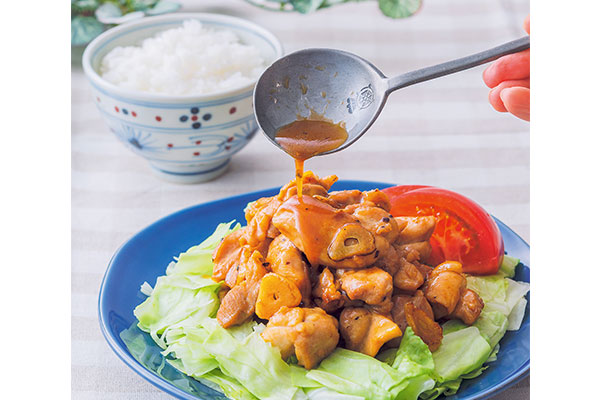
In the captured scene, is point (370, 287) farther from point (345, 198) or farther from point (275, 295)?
point (345, 198)

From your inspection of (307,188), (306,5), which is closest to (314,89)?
(307,188)

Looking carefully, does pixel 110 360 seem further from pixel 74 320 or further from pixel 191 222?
pixel 191 222

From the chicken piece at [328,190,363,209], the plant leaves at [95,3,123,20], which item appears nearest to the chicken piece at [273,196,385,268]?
the chicken piece at [328,190,363,209]

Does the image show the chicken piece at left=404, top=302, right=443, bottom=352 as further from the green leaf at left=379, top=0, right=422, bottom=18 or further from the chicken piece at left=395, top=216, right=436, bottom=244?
the green leaf at left=379, top=0, right=422, bottom=18

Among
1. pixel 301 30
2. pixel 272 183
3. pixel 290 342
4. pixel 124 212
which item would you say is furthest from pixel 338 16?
pixel 290 342

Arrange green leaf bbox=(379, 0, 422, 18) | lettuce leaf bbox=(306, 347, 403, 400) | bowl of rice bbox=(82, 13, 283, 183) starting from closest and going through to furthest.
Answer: lettuce leaf bbox=(306, 347, 403, 400), bowl of rice bbox=(82, 13, 283, 183), green leaf bbox=(379, 0, 422, 18)

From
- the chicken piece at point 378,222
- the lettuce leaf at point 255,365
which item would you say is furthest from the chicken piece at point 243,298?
the chicken piece at point 378,222
